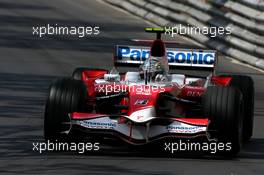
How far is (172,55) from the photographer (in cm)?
1506

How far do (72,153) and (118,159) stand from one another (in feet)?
1.91

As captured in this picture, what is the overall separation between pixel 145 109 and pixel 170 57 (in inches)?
100

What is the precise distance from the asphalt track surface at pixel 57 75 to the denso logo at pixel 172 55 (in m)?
1.25

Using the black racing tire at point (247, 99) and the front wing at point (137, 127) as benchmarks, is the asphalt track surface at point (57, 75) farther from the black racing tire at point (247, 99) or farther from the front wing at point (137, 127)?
the front wing at point (137, 127)

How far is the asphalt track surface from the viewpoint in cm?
1180

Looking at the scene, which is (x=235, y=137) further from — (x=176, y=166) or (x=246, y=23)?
(x=246, y=23)

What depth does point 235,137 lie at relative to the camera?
40.8ft

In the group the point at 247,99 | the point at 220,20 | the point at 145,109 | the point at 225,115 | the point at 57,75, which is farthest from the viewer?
the point at 220,20

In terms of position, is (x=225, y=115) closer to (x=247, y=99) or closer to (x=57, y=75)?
(x=247, y=99)

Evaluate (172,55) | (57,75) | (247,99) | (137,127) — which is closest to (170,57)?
(172,55)

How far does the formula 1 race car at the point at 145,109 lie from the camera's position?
40.7ft

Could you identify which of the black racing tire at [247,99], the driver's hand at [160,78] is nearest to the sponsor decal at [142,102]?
the driver's hand at [160,78]

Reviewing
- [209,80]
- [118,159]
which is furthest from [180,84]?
[118,159]

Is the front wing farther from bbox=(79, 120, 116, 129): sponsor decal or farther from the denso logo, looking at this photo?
the denso logo
